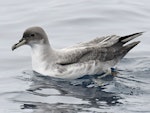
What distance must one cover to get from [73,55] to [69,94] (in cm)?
100

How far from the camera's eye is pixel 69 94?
12453 millimetres

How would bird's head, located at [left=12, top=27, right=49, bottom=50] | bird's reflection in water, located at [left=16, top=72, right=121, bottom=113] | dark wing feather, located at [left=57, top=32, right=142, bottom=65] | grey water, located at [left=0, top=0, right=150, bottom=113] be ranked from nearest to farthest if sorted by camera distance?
bird's reflection in water, located at [left=16, top=72, right=121, bottom=113] → grey water, located at [left=0, top=0, right=150, bottom=113] → dark wing feather, located at [left=57, top=32, right=142, bottom=65] → bird's head, located at [left=12, top=27, right=49, bottom=50]

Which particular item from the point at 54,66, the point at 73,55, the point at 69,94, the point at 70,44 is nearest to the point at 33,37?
the point at 54,66

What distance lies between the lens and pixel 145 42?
52.9 feet

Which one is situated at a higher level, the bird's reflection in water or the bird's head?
the bird's head

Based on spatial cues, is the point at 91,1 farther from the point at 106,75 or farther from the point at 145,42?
the point at 106,75

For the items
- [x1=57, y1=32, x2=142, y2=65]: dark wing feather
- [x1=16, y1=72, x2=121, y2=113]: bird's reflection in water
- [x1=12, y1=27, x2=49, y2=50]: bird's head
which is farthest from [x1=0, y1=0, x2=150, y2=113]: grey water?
[x1=12, y1=27, x2=49, y2=50]: bird's head

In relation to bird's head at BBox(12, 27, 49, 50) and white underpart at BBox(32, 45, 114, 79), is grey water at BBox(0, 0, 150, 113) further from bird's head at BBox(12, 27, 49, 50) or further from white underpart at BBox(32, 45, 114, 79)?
bird's head at BBox(12, 27, 49, 50)

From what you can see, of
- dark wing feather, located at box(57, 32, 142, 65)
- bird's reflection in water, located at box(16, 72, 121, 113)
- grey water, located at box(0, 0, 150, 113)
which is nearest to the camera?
bird's reflection in water, located at box(16, 72, 121, 113)

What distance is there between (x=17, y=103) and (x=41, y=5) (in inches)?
323

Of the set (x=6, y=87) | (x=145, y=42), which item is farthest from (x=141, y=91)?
(x=145, y=42)

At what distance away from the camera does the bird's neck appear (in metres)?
13.3

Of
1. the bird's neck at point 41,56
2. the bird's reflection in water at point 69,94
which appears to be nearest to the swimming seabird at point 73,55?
the bird's neck at point 41,56

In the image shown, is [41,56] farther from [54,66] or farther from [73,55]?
[73,55]
